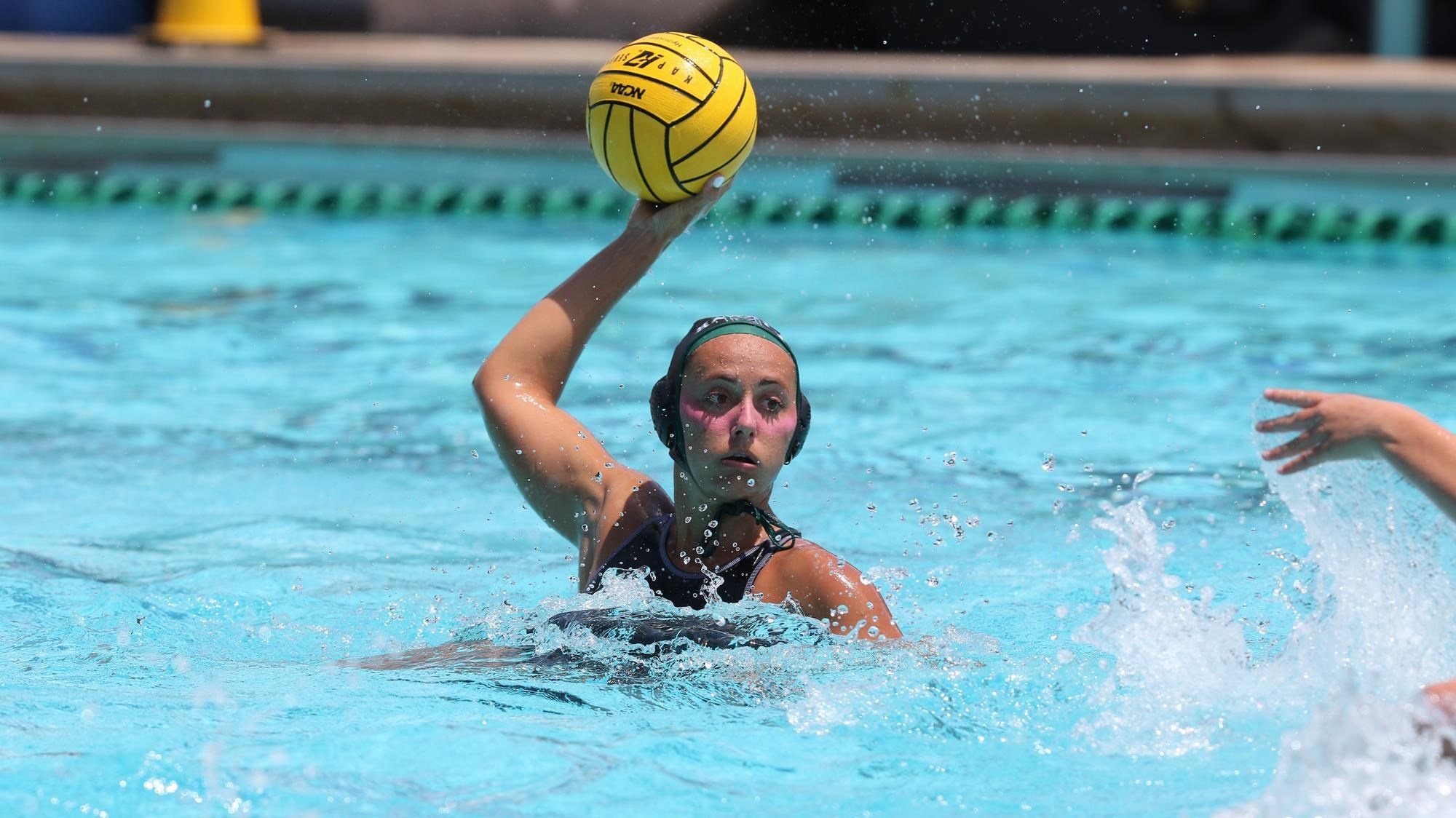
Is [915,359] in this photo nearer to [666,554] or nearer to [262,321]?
[262,321]

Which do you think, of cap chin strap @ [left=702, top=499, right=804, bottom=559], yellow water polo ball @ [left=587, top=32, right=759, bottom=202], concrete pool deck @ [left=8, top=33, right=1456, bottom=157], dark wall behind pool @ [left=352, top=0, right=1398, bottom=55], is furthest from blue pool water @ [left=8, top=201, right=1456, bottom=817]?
dark wall behind pool @ [left=352, top=0, right=1398, bottom=55]

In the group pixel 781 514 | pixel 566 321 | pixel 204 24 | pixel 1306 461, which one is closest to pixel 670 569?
pixel 566 321

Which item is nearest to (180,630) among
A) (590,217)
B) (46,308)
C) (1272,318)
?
(46,308)

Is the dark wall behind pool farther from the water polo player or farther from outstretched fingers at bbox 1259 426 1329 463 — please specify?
outstretched fingers at bbox 1259 426 1329 463

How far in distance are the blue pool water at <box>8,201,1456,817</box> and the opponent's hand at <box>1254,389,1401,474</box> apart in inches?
13.0

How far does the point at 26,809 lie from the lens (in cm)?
244

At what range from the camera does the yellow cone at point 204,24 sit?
9398 millimetres

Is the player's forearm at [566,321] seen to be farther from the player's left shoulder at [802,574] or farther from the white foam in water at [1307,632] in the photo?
the white foam in water at [1307,632]

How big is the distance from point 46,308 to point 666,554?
4.56 meters

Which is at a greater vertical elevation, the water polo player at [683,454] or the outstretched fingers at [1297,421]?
the outstretched fingers at [1297,421]

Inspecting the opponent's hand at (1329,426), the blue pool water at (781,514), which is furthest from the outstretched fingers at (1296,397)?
the blue pool water at (781,514)

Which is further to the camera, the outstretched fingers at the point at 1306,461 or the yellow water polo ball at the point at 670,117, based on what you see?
the yellow water polo ball at the point at 670,117

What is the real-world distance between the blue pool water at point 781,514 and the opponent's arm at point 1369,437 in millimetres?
304

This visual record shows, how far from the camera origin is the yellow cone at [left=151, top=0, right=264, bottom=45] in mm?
9398
